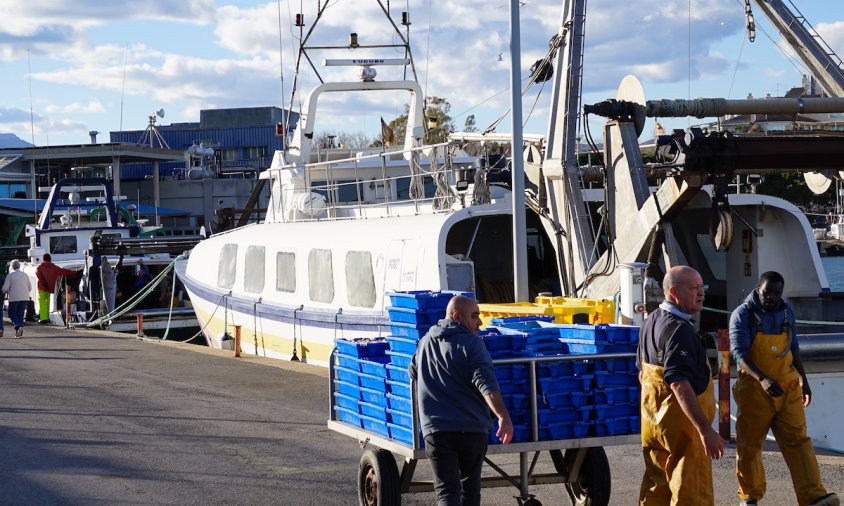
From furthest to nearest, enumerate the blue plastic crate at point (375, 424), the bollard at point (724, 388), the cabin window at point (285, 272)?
1. the cabin window at point (285, 272)
2. the bollard at point (724, 388)
3. the blue plastic crate at point (375, 424)

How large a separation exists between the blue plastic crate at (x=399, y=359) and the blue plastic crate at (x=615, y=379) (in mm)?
1337

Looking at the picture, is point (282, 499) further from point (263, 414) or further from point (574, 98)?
point (574, 98)

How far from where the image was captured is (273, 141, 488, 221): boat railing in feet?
62.5

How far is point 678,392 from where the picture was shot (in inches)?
279

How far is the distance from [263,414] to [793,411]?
271 inches

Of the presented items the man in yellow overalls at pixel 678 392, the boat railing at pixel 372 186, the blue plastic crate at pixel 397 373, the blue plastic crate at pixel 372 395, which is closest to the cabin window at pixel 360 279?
the boat railing at pixel 372 186

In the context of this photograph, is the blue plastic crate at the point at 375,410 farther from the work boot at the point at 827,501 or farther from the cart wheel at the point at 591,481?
the work boot at the point at 827,501

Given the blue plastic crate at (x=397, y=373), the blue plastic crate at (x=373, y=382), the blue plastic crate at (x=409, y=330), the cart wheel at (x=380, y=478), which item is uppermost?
the blue plastic crate at (x=409, y=330)

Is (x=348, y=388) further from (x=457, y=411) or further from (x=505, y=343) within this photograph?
(x=457, y=411)

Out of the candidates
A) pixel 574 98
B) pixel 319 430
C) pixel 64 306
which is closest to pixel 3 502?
pixel 319 430

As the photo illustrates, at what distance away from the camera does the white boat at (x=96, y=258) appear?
28516 millimetres

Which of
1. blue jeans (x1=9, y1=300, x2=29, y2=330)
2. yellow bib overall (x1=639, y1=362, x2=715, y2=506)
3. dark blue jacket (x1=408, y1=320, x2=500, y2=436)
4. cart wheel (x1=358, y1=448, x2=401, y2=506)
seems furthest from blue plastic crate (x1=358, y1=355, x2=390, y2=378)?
blue jeans (x1=9, y1=300, x2=29, y2=330)

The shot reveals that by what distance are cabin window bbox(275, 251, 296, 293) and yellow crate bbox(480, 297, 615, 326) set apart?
310 inches

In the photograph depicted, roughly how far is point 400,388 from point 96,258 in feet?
70.8
